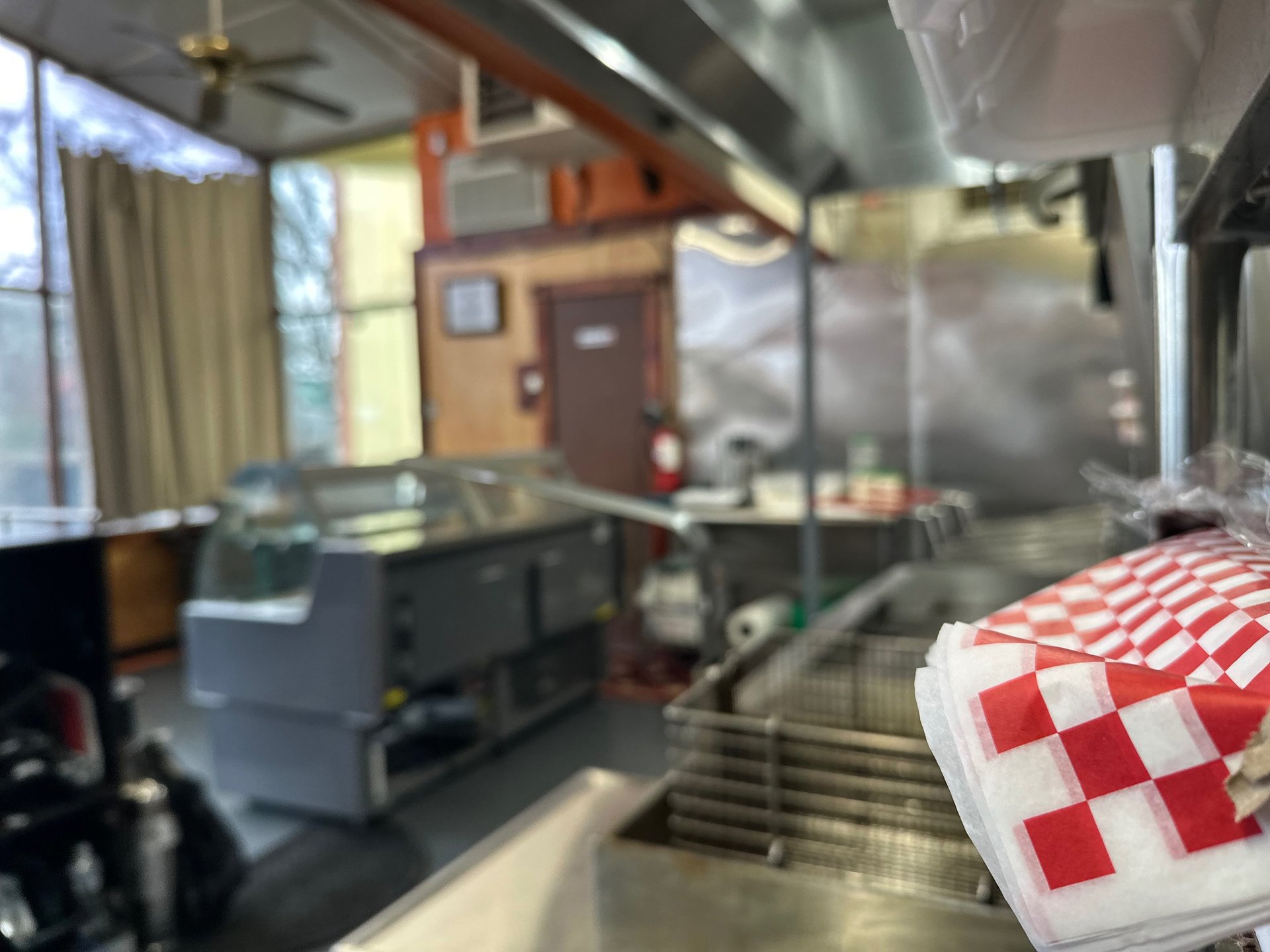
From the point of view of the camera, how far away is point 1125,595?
45 cm

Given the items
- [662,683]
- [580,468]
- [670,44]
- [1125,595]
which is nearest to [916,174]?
[670,44]

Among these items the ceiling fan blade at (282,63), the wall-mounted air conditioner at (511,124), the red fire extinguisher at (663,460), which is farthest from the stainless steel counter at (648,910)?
the red fire extinguisher at (663,460)

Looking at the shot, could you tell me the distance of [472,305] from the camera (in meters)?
5.72

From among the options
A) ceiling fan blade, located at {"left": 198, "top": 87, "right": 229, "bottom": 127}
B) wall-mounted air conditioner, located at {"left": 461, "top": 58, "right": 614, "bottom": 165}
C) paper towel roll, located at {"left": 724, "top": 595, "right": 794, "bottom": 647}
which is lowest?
paper towel roll, located at {"left": 724, "top": 595, "right": 794, "bottom": 647}

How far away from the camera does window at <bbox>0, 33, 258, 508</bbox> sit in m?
0.70

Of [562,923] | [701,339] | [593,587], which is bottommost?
[593,587]

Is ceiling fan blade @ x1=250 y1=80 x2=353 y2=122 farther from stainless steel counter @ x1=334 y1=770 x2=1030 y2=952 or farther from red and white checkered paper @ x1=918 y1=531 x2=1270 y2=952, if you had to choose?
red and white checkered paper @ x1=918 y1=531 x2=1270 y2=952

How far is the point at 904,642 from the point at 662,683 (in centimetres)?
328

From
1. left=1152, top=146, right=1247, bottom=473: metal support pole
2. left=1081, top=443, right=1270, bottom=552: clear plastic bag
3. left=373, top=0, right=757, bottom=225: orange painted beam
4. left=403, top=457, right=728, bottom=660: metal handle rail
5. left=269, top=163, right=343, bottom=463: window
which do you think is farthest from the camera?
left=269, top=163, right=343, bottom=463: window

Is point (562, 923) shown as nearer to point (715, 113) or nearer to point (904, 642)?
point (904, 642)

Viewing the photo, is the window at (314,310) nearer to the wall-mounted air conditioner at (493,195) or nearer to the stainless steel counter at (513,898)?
the wall-mounted air conditioner at (493,195)

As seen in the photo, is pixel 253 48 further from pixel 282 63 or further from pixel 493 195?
pixel 493 195

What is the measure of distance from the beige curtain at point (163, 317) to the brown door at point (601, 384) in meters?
3.33

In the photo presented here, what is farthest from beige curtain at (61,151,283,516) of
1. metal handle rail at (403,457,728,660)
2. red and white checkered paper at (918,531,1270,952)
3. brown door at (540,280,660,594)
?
brown door at (540,280,660,594)
